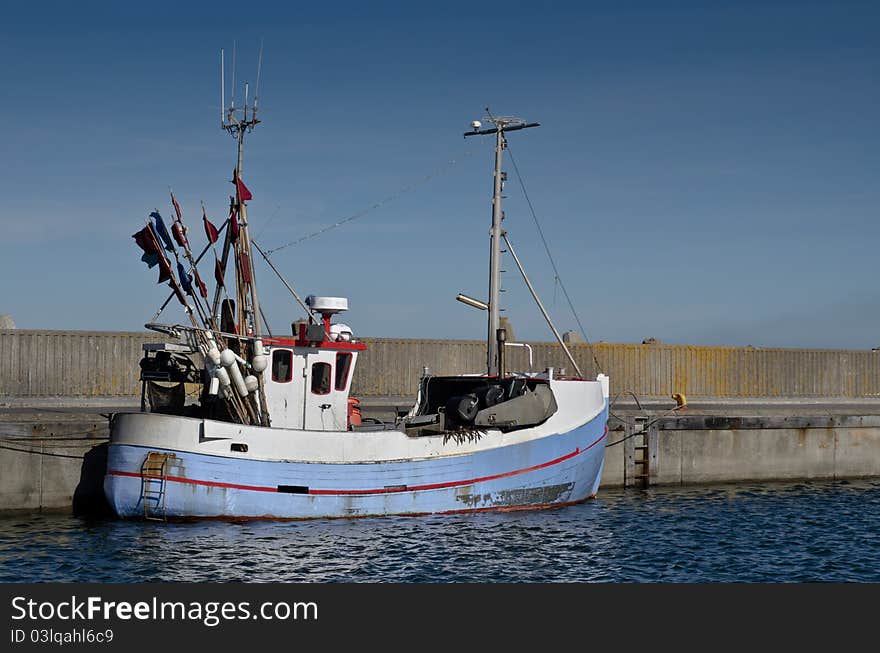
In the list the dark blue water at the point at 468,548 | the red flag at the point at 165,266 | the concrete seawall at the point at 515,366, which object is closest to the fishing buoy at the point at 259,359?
the red flag at the point at 165,266

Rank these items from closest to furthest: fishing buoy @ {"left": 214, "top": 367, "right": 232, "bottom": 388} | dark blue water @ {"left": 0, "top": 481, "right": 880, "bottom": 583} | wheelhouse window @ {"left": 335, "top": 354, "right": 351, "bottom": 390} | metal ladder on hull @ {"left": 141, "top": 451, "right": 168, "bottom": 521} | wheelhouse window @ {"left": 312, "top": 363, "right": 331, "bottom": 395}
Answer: dark blue water @ {"left": 0, "top": 481, "right": 880, "bottom": 583} → metal ladder on hull @ {"left": 141, "top": 451, "right": 168, "bottom": 521} → fishing buoy @ {"left": 214, "top": 367, "right": 232, "bottom": 388} → wheelhouse window @ {"left": 312, "top": 363, "right": 331, "bottom": 395} → wheelhouse window @ {"left": 335, "top": 354, "right": 351, "bottom": 390}

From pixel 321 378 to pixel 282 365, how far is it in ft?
3.05

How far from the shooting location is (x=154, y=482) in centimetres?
2139

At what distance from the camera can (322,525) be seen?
72.3 ft

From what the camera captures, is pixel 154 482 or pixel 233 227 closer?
pixel 154 482

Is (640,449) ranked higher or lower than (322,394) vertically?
lower

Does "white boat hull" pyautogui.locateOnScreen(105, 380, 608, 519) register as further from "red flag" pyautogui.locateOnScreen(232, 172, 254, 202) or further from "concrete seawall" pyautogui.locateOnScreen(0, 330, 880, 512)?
"red flag" pyautogui.locateOnScreen(232, 172, 254, 202)

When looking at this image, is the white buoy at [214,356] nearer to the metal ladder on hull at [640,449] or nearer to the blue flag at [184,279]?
the blue flag at [184,279]

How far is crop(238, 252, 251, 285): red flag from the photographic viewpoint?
2309cm

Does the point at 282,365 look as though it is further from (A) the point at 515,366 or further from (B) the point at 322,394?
(A) the point at 515,366

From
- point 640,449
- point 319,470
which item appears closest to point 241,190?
point 319,470

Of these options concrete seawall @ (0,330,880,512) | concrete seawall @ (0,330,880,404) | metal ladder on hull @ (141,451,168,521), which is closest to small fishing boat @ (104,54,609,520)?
metal ladder on hull @ (141,451,168,521)

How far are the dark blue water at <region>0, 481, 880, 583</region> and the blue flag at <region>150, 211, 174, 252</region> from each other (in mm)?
5783

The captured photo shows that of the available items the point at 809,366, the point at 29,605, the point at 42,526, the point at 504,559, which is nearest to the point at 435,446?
the point at 504,559
